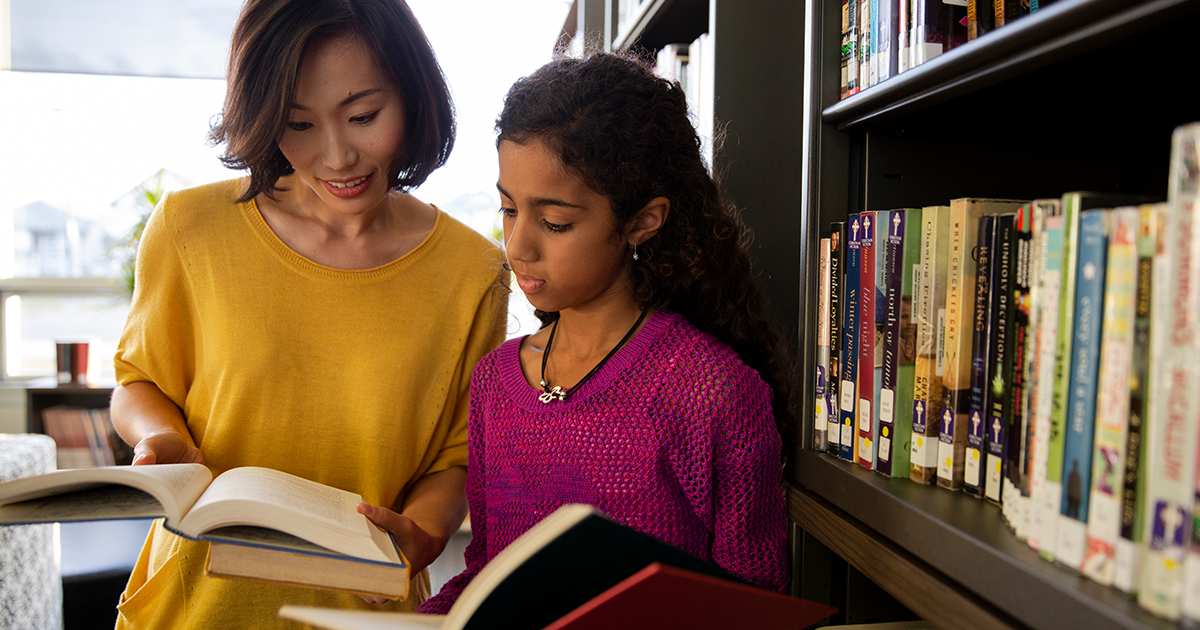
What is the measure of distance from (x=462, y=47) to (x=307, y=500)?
10.7 ft

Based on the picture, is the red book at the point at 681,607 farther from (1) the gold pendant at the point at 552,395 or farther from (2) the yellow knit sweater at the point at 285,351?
(2) the yellow knit sweater at the point at 285,351

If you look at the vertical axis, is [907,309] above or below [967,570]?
above

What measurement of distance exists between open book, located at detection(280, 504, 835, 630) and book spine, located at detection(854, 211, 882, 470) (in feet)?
0.67

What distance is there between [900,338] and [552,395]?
444mm

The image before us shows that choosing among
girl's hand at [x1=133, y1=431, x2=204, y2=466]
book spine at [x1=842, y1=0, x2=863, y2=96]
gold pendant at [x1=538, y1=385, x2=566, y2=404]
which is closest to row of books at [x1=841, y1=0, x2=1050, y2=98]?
book spine at [x1=842, y1=0, x2=863, y2=96]

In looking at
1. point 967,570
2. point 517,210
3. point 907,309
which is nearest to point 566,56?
point 517,210

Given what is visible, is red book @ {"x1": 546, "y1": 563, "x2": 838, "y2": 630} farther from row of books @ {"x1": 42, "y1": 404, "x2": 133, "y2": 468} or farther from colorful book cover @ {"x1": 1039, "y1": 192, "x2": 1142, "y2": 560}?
row of books @ {"x1": 42, "y1": 404, "x2": 133, "y2": 468}

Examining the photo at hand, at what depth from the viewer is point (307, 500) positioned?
2.57 feet

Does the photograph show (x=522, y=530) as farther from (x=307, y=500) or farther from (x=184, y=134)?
(x=184, y=134)

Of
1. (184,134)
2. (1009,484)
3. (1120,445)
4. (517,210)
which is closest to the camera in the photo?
(1120,445)

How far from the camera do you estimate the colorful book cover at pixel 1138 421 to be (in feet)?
1.49

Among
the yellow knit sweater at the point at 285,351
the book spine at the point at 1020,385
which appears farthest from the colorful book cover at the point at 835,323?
the yellow knit sweater at the point at 285,351

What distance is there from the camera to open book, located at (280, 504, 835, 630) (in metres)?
0.52

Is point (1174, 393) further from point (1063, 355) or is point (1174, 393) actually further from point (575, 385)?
point (575, 385)
